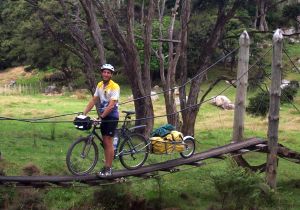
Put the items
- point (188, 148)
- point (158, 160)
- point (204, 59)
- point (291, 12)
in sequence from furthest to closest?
point (291, 12), point (204, 59), point (158, 160), point (188, 148)

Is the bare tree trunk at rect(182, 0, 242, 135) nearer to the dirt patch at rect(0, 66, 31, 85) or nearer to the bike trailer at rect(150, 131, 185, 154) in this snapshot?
the bike trailer at rect(150, 131, 185, 154)

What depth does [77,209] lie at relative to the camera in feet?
27.4

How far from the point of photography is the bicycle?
23.9 feet

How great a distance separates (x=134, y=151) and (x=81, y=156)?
83 centimetres

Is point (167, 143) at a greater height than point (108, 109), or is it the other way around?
point (108, 109)

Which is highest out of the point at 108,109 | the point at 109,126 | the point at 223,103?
the point at 223,103

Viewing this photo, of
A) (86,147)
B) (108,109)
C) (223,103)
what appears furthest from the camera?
(223,103)

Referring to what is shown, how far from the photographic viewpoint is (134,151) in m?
7.79

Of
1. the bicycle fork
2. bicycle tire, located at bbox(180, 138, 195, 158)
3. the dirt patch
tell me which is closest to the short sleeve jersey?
the bicycle fork

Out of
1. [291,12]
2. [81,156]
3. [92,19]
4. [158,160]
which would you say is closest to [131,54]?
[92,19]

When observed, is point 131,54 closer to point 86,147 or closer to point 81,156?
point 86,147

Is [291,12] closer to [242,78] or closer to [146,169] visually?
[242,78]

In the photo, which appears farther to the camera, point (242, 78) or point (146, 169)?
point (242, 78)

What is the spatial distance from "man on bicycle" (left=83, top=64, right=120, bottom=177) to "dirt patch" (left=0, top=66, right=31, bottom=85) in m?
32.6
